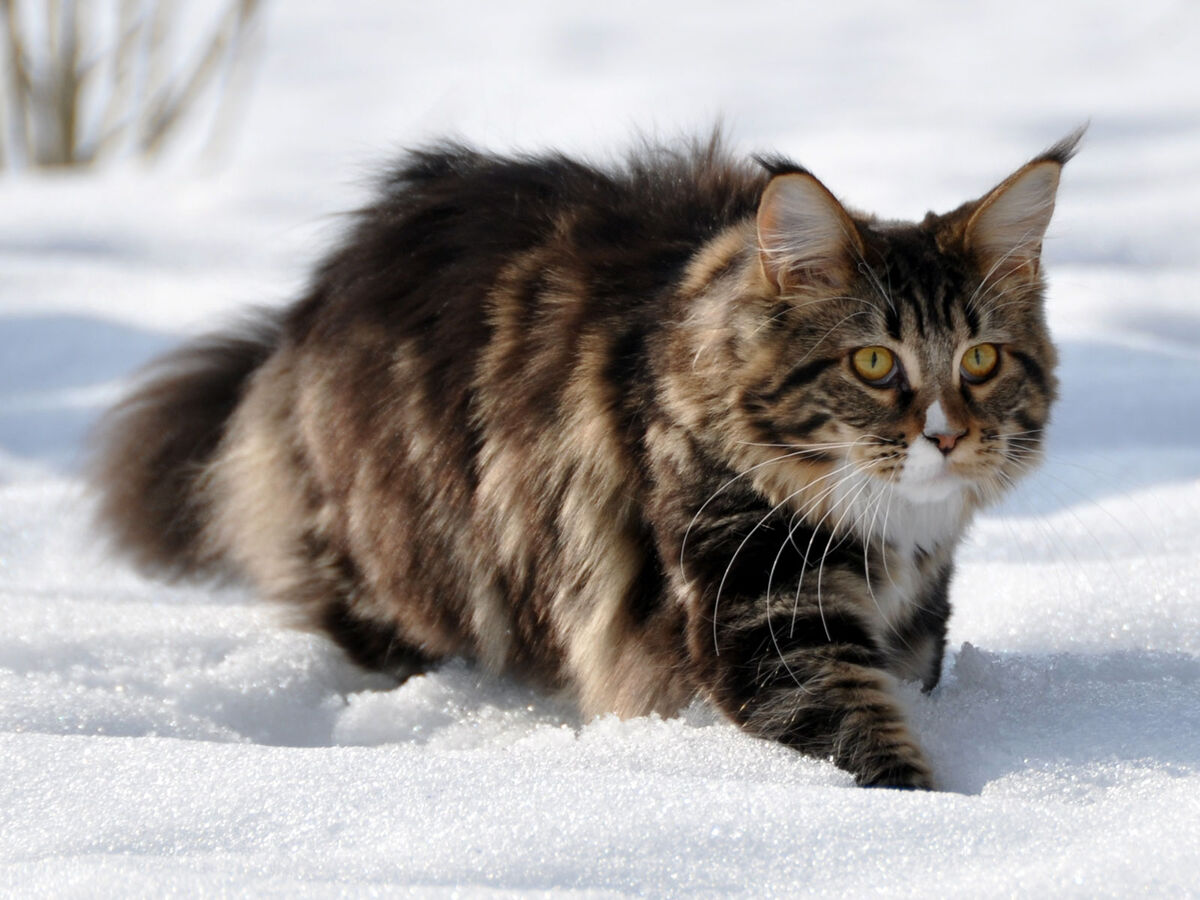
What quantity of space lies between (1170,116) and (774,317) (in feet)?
13.5

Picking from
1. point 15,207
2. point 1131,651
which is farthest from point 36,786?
point 15,207

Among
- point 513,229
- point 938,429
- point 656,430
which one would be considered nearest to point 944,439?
point 938,429

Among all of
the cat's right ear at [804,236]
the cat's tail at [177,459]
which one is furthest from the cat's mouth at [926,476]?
the cat's tail at [177,459]

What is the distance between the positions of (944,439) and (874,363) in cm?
11

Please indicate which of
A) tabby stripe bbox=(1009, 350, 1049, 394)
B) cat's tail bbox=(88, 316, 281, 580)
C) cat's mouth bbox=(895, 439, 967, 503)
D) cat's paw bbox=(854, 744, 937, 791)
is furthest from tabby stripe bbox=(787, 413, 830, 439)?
cat's tail bbox=(88, 316, 281, 580)

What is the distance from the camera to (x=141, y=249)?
3986 millimetres

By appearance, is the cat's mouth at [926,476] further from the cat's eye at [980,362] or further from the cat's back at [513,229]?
the cat's back at [513,229]

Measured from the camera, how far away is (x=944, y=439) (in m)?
1.45

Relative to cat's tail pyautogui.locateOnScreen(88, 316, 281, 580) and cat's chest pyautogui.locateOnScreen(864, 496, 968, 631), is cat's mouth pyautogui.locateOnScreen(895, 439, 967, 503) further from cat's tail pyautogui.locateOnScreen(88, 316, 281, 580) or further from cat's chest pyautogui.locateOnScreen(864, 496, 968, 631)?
cat's tail pyautogui.locateOnScreen(88, 316, 281, 580)

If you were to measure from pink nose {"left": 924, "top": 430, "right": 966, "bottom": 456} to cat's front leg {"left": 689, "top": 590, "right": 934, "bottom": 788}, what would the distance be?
211 millimetres

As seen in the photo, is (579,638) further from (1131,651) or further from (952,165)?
(952,165)

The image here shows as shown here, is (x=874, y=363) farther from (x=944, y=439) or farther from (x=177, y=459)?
(x=177, y=459)

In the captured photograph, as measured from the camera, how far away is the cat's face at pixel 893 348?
147cm

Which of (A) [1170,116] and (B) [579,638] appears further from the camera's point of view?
(A) [1170,116]
